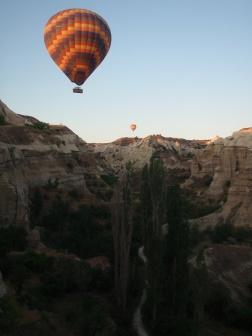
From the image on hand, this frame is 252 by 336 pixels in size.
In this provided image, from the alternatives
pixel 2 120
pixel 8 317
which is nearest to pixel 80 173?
pixel 2 120

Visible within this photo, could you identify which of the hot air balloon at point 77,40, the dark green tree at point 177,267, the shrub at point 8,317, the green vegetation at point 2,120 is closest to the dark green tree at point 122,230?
the dark green tree at point 177,267

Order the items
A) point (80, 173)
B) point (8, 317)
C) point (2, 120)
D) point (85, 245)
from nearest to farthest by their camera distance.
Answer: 1. point (8, 317)
2. point (85, 245)
3. point (2, 120)
4. point (80, 173)

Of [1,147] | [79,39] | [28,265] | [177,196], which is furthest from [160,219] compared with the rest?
Answer: [79,39]

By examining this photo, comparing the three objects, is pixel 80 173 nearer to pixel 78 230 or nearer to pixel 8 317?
pixel 78 230

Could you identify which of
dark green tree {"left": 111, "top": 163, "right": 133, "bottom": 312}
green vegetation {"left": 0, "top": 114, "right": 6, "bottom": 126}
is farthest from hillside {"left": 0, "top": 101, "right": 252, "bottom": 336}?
dark green tree {"left": 111, "top": 163, "right": 133, "bottom": 312}

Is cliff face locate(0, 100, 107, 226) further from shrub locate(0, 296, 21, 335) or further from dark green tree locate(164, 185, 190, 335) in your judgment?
shrub locate(0, 296, 21, 335)

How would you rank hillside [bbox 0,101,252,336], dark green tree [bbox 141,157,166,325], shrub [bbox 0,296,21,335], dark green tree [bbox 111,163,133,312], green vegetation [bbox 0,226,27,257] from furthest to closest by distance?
green vegetation [bbox 0,226,27,257], dark green tree [bbox 111,163,133,312], dark green tree [bbox 141,157,166,325], hillside [bbox 0,101,252,336], shrub [bbox 0,296,21,335]

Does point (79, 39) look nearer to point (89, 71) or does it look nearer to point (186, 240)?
point (89, 71)
